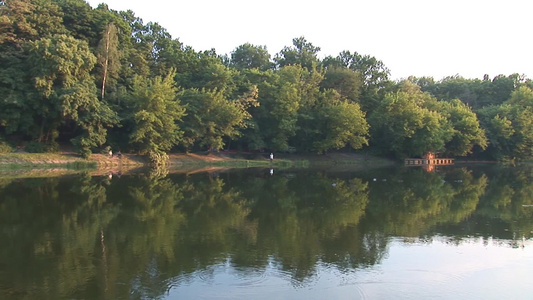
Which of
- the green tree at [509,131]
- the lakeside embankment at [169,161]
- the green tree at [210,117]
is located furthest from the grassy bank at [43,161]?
the green tree at [509,131]

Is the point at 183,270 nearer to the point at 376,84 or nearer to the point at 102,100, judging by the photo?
the point at 102,100

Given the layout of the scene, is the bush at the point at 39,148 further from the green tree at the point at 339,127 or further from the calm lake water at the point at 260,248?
the green tree at the point at 339,127

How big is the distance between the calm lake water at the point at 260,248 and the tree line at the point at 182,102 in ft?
71.1

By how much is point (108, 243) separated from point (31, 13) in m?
38.2

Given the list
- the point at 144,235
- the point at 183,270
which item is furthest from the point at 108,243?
the point at 183,270

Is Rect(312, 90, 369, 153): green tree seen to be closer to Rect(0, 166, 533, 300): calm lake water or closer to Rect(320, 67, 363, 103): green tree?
Rect(320, 67, 363, 103): green tree

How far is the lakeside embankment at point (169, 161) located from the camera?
3572 cm

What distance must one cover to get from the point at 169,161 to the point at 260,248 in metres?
36.5

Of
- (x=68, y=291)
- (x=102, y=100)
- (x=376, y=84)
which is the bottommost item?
(x=68, y=291)

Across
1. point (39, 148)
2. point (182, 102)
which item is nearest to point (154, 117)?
point (182, 102)


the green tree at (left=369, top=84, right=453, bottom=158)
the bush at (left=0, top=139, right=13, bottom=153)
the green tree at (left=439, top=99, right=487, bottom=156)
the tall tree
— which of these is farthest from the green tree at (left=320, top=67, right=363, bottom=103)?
the bush at (left=0, top=139, right=13, bottom=153)

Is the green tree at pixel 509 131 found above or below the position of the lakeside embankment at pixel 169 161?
above

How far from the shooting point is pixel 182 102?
49500mm

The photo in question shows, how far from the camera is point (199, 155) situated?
4991cm
